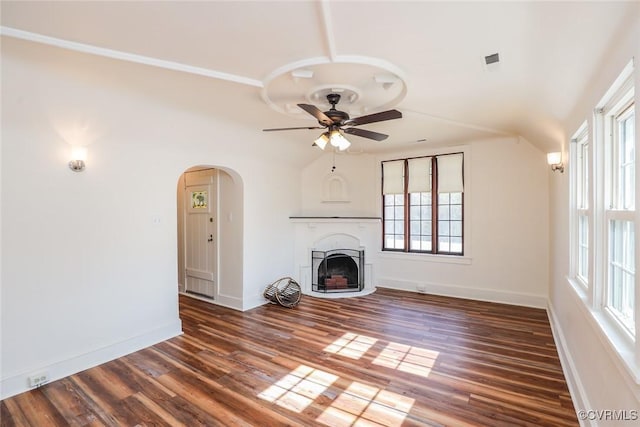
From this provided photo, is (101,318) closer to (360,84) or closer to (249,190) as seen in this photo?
(249,190)

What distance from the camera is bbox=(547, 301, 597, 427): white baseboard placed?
217 centimetres

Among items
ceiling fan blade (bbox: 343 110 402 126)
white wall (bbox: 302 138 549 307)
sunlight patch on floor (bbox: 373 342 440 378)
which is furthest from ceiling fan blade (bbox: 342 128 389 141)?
white wall (bbox: 302 138 549 307)

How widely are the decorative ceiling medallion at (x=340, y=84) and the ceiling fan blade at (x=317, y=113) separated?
226 mm

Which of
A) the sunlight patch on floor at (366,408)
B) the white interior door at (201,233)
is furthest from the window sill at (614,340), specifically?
the white interior door at (201,233)

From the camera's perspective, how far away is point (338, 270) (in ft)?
19.6

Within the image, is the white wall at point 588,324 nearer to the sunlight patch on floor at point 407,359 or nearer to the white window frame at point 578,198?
the white window frame at point 578,198

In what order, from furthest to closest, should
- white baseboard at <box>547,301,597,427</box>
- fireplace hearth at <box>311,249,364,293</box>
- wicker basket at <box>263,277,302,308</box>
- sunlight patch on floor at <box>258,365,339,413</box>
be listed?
fireplace hearth at <box>311,249,364,293</box>
wicker basket at <box>263,277,302,308</box>
sunlight patch on floor at <box>258,365,339,413</box>
white baseboard at <box>547,301,597,427</box>

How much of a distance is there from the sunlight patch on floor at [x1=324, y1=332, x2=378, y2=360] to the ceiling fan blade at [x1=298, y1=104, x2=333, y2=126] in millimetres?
2390

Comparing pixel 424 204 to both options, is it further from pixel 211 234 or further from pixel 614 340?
pixel 614 340

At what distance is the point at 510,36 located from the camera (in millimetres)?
1829

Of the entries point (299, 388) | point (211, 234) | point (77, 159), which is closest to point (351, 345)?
point (299, 388)

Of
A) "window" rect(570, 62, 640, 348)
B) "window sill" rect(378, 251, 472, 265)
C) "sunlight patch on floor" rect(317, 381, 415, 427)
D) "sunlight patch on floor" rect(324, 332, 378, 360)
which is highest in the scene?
"window" rect(570, 62, 640, 348)

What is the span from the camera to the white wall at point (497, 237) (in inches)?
184

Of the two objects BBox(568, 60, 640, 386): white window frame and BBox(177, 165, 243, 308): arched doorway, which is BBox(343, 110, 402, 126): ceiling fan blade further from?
BBox(177, 165, 243, 308): arched doorway
